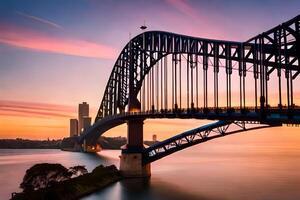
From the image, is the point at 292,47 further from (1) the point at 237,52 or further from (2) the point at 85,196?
(2) the point at 85,196

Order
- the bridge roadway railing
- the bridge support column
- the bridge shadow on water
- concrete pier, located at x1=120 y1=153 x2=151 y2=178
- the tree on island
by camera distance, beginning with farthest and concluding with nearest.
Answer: the bridge support column < concrete pier, located at x1=120 y1=153 x2=151 y2=178 < the tree on island < the bridge shadow on water < the bridge roadway railing

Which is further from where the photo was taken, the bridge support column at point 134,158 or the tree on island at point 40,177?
the bridge support column at point 134,158

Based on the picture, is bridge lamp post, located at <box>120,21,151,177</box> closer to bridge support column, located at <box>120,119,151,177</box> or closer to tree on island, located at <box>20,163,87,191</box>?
bridge support column, located at <box>120,119,151,177</box>

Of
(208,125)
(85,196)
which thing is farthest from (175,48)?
(85,196)

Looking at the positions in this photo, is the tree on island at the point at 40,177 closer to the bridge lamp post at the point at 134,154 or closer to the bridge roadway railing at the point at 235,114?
the bridge lamp post at the point at 134,154

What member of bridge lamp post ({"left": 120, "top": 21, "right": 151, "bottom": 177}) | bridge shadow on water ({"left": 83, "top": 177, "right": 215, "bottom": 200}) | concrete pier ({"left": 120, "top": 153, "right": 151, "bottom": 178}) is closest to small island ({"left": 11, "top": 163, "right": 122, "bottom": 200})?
bridge shadow on water ({"left": 83, "top": 177, "right": 215, "bottom": 200})

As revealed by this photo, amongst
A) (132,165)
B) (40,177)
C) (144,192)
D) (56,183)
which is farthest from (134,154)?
(56,183)

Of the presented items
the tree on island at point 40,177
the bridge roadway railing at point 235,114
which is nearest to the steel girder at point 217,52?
the bridge roadway railing at point 235,114

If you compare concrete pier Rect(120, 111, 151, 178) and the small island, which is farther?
concrete pier Rect(120, 111, 151, 178)
